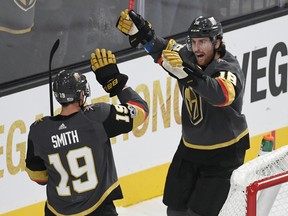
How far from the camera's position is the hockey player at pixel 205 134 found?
625 centimetres

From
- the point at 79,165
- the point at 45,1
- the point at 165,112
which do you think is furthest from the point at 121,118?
the point at 165,112

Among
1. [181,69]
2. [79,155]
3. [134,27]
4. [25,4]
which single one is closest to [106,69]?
[181,69]

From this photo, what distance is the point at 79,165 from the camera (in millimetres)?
5648

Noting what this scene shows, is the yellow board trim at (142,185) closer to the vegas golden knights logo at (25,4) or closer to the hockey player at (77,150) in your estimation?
the vegas golden knights logo at (25,4)

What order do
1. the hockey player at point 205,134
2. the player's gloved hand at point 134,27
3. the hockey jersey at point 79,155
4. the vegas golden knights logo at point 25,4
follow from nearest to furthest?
the hockey jersey at point 79,155 → the hockey player at point 205,134 → the player's gloved hand at point 134,27 → the vegas golden knights logo at point 25,4

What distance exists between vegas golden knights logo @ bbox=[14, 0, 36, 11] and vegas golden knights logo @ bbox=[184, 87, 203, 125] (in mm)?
1318

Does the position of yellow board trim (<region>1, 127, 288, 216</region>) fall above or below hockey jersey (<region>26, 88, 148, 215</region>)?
below

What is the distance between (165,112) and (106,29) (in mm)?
755

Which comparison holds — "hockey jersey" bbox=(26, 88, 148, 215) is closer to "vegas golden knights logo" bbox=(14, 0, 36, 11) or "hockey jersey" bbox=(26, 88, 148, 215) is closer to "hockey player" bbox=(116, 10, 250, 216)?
"hockey player" bbox=(116, 10, 250, 216)

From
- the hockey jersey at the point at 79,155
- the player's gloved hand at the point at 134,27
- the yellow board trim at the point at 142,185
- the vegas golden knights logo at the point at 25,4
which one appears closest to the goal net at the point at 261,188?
the hockey jersey at the point at 79,155

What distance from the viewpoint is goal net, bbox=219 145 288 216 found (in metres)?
4.30

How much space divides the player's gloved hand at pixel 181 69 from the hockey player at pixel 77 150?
32 cm

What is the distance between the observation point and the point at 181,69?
594 centimetres

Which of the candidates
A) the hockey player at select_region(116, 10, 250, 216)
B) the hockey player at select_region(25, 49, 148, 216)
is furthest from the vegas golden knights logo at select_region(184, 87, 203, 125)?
the hockey player at select_region(25, 49, 148, 216)
